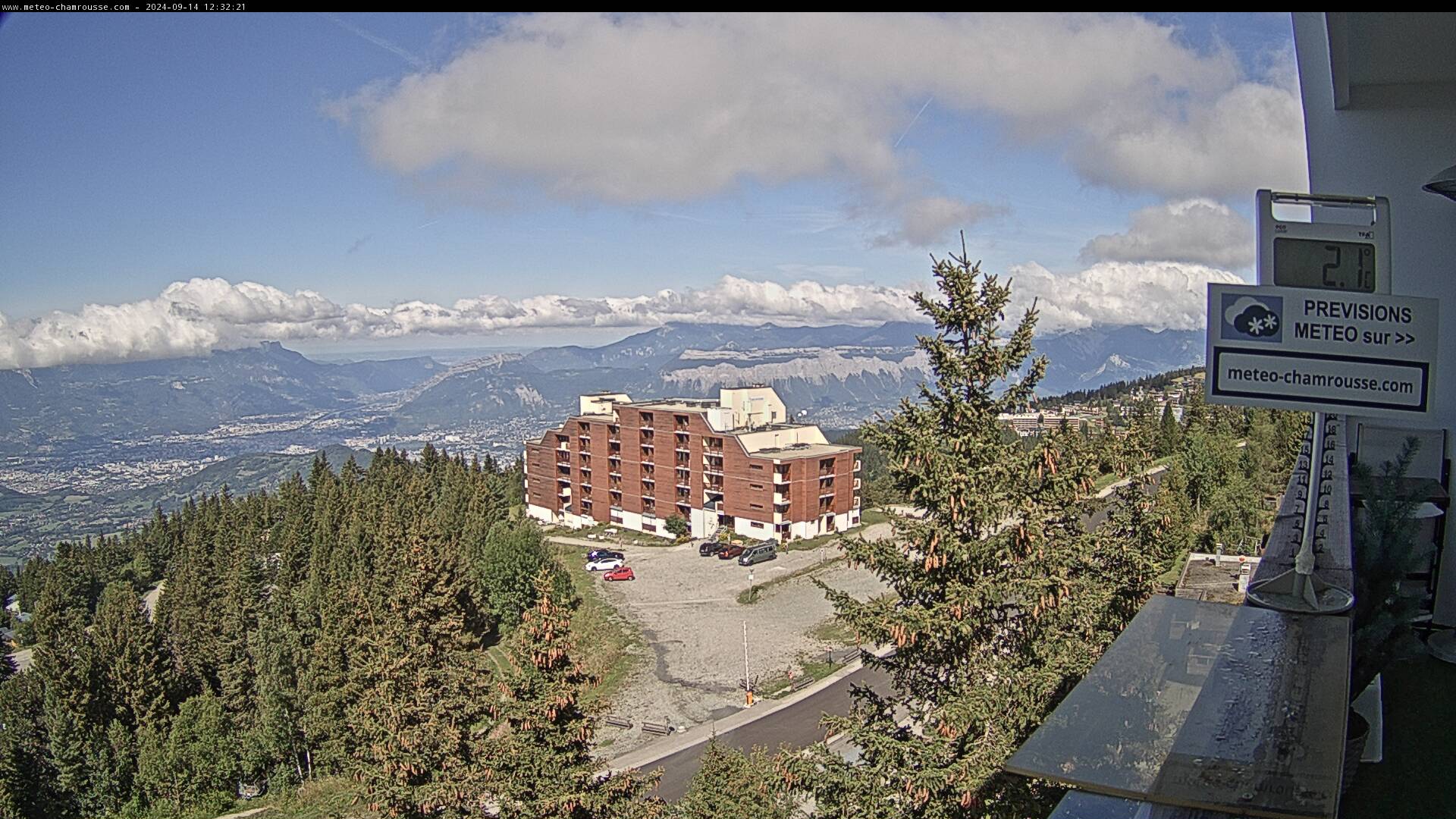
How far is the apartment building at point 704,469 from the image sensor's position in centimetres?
3766

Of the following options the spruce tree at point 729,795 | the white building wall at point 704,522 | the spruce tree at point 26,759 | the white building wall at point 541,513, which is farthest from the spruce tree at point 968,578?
the white building wall at point 541,513

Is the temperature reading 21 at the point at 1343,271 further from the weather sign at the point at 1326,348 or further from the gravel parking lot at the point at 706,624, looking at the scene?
the gravel parking lot at the point at 706,624

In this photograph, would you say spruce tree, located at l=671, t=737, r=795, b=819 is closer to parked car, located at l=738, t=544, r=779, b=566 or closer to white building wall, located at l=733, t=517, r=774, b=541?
parked car, located at l=738, t=544, r=779, b=566

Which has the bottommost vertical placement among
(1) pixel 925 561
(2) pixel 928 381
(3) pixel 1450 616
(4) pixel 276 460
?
(4) pixel 276 460

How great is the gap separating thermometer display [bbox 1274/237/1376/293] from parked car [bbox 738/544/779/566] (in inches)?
1234

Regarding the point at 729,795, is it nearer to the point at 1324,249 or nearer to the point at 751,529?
the point at 1324,249

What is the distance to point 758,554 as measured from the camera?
3472 centimetres

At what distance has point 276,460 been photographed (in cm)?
14512

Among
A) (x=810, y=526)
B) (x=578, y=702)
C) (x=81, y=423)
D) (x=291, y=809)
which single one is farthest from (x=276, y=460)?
A: (x=578, y=702)

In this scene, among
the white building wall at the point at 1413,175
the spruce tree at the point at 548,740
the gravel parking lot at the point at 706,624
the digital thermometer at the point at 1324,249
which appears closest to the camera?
the digital thermometer at the point at 1324,249

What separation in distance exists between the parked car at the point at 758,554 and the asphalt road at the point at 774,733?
13.0 m

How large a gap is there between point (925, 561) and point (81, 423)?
22155 cm
